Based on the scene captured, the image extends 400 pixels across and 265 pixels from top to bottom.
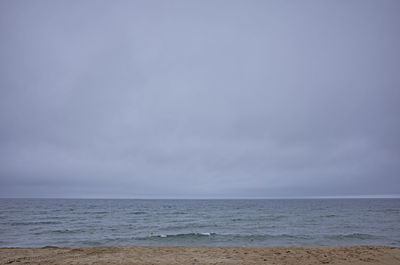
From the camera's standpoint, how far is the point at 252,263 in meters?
9.99

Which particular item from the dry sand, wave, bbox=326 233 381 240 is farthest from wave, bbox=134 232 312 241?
the dry sand

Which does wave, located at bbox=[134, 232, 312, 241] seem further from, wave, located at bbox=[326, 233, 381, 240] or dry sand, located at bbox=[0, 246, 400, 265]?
dry sand, located at bbox=[0, 246, 400, 265]

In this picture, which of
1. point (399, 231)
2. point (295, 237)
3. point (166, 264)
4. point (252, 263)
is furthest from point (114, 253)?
point (399, 231)

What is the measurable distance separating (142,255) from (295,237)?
13.6 meters

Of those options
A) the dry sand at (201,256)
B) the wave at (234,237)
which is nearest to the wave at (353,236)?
the wave at (234,237)

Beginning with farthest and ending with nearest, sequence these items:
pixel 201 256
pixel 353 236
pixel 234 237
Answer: pixel 353 236
pixel 234 237
pixel 201 256

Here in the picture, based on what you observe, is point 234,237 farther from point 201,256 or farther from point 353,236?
point 353,236

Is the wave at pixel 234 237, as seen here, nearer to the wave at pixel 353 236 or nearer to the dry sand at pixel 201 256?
the wave at pixel 353 236

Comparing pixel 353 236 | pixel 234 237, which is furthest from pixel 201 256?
pixel 353 236

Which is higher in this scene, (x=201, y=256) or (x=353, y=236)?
(x=201, y=256)

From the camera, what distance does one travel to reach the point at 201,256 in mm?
11266

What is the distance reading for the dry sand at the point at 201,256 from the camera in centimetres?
1028

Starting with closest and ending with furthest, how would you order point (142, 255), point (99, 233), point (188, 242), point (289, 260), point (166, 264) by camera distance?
1. point (166, 264)
2. point (289, 260)
3. point (142, 255)
4. point (188, 242)
5. point (99, 233)

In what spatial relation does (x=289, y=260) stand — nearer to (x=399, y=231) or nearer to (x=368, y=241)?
(x=368, y=241)
